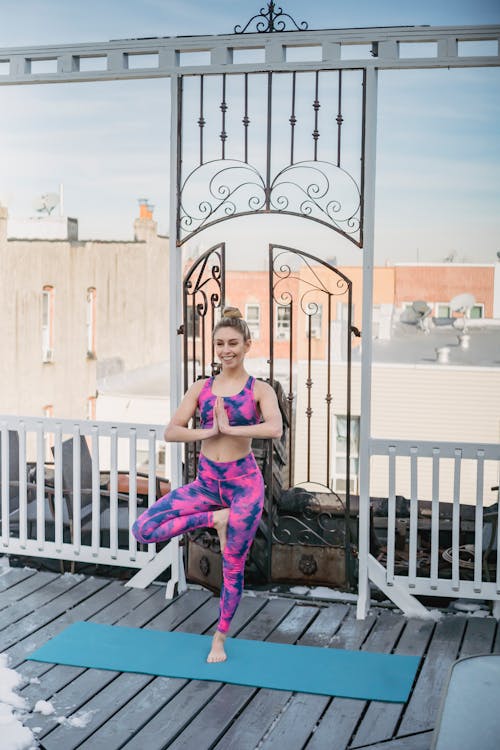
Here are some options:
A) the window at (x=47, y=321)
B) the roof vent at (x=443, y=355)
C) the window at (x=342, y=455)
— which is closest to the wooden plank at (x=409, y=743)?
the window at (x=342, y=455)

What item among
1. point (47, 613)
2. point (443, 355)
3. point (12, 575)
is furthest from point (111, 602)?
point (443, 355)

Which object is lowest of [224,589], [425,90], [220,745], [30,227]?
[220,745]

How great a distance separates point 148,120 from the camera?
22.1 meters

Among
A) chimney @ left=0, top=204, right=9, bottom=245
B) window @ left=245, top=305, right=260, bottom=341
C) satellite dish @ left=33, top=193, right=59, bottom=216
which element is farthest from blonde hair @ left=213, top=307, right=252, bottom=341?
chimney @ left=0, top=204, right=9, bottom=245

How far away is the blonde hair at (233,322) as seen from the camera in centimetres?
405

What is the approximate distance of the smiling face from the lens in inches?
159

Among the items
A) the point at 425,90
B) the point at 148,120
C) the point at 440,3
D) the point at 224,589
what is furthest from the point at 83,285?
the point at 224,589

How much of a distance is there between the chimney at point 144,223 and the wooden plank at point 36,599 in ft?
57.8

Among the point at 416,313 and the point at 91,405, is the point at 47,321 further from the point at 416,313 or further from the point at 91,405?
the point at 416,313

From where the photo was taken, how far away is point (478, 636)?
4523 millimetres

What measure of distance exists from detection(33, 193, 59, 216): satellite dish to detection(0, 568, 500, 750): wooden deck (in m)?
15.7

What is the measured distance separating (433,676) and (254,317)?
19.0 m

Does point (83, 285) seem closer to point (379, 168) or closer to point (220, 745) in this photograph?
point (379, 168)

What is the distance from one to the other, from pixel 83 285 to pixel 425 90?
8.74 m
